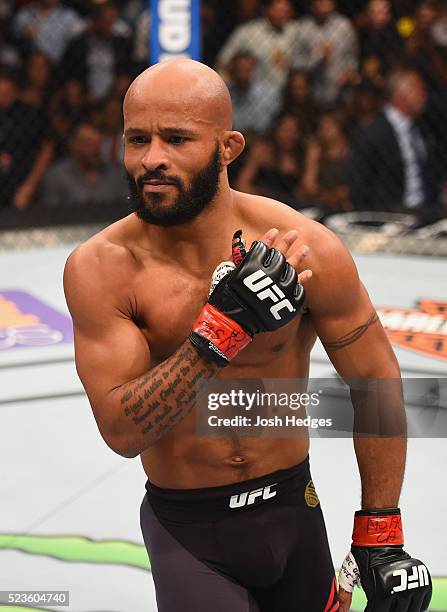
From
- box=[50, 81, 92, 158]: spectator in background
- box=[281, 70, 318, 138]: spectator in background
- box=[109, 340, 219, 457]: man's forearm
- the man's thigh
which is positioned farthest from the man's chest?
box=[50, 81, 92, 158]: spectator in background

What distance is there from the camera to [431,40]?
5.84m

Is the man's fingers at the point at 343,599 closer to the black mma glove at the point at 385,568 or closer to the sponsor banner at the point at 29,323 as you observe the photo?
the black mma glove at the point at 385,568

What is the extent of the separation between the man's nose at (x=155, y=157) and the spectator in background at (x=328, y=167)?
4471 millimetres

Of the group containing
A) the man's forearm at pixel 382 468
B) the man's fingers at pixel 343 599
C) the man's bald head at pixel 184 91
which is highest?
the man's bald head at pixel 184 91

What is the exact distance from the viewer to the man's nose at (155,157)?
1.59m

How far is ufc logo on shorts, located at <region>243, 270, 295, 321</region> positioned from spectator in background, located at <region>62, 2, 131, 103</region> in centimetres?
483

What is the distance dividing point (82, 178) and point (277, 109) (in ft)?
4.22

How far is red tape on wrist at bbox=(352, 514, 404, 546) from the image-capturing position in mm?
1772

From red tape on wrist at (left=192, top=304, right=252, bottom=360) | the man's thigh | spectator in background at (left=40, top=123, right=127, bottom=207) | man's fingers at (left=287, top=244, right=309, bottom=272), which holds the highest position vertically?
man's fingers at (left=287, top=244, right=309, bottom=272)

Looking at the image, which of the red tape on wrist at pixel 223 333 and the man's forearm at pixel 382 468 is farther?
the man's forearm at pixel 382 468

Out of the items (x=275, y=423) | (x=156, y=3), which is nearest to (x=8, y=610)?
(x=275, y=423)

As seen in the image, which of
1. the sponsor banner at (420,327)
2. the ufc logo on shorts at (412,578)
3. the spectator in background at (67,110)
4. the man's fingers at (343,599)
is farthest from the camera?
the spectator in background at (67,110)

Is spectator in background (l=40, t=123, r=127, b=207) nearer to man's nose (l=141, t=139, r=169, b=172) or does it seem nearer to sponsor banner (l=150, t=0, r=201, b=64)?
sponsor banner (l=150, t=0, r=201, b=64)

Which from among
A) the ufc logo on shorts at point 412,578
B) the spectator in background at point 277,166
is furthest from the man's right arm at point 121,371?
the spectator in background at point 277,166
